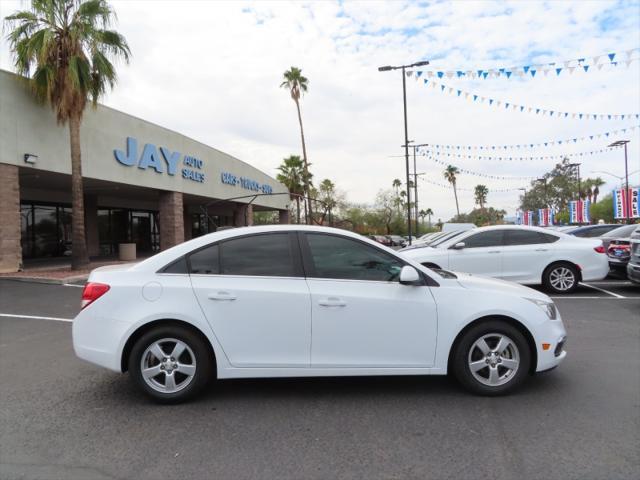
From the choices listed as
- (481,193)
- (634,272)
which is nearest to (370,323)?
(634,272)

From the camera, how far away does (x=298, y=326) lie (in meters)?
3.92

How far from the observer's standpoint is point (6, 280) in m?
12.7

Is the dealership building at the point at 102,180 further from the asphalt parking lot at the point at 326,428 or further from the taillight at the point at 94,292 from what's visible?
the asphalt parking lot at the point at 326,428

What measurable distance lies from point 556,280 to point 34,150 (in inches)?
596

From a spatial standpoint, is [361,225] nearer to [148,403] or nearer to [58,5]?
[58,5]

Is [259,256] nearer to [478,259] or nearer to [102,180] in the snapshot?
[478,259]

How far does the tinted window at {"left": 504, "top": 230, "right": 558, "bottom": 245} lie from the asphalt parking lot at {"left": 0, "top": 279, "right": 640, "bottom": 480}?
5005mm

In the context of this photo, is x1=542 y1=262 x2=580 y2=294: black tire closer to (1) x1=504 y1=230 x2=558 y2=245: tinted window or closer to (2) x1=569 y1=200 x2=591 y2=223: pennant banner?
(1) x1=504 y1=230 x2=558 y2=245: tinted window

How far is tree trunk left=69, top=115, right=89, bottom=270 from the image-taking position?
14672mm

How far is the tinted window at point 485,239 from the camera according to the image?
32.6 feet

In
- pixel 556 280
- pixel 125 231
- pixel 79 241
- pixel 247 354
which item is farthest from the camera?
pixel 125 231

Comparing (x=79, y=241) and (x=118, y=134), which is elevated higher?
(x=118, y=134)

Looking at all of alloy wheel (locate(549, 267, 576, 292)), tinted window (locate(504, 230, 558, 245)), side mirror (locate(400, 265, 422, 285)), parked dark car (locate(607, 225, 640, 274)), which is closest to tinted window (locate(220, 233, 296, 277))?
side mirror (locate(400, 265, 422, 285))

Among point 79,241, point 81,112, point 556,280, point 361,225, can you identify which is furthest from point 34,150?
point 361,225
